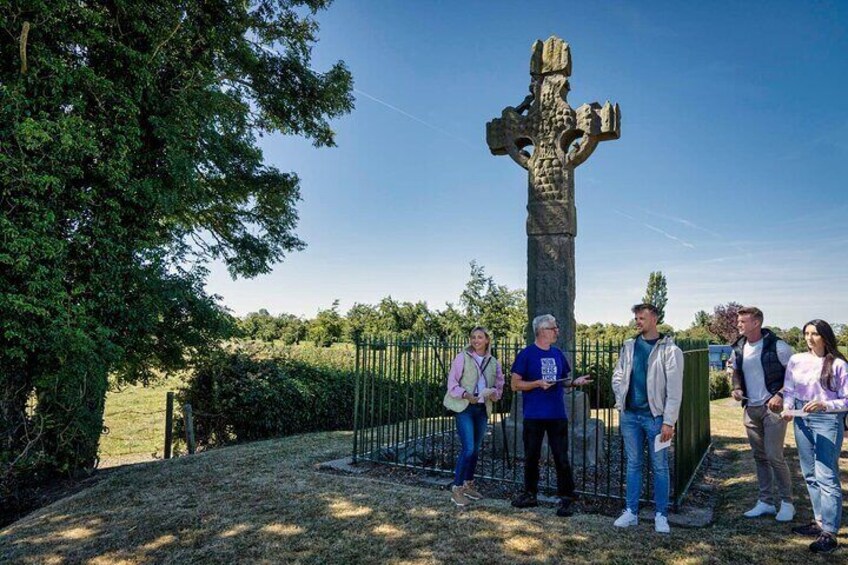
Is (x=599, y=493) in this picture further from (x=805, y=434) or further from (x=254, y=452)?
(x=254, y=452)

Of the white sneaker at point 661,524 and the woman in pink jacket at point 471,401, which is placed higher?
the woman in pink jacket at point 471,401

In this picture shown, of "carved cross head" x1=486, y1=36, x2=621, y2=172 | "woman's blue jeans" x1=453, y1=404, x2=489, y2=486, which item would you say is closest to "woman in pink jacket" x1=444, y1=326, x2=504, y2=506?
"woman's blue jeans" x1=453, y1=404, x2=489, y2=486

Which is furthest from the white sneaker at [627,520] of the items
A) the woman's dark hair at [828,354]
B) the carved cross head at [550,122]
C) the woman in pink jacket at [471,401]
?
the carved cross head at [550,122]

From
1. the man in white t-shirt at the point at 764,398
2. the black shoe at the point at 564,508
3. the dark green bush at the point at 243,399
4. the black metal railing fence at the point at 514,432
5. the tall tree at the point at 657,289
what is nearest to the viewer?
the man in white t-shirt at the point at 764,398

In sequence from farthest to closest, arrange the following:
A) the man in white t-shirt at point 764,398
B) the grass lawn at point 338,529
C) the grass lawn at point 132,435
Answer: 1. the grass lawn at point 132,435
2. the man in white t-shirt at point 764,398
3. the grass lawn at point 338,529

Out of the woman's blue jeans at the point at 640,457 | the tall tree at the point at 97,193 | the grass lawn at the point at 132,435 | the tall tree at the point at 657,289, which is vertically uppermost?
the tall tree at the point at 657,289

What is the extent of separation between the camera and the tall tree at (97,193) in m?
6.72

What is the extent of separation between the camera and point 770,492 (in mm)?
5145

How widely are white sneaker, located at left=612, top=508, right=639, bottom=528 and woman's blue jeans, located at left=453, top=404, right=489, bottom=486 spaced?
1.51m

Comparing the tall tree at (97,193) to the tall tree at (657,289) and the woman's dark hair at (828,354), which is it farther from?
the tall tree at (657,289)

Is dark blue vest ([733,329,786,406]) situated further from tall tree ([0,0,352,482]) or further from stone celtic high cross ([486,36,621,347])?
tall tree ([0,0,352,482])

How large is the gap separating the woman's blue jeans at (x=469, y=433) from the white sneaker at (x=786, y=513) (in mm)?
2870

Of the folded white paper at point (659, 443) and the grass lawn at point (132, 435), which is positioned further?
the grass lawn at point (132, 435)

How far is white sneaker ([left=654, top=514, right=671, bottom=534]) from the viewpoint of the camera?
4590 mm
